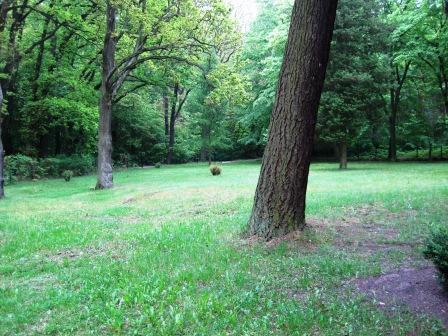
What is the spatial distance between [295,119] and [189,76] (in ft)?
68.7

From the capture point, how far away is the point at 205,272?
19.7 feet

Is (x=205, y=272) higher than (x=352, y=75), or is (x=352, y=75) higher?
(x=352, y=75)

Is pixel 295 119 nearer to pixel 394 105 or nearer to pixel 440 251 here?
pixel 440 251

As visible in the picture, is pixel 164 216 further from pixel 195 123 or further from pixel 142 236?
pixel 195 123

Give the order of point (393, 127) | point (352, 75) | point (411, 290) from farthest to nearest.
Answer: point (393, 127)
point (352, 75)
point (411, 290)

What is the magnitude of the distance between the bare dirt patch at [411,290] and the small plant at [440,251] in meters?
0.26

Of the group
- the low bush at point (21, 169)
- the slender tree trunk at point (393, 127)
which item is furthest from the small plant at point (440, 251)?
the slender tree trunk at point (393, 127)

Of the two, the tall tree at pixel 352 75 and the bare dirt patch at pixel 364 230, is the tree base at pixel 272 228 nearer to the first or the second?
the bare dirt patch at pixel 364 230

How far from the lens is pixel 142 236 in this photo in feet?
28.5

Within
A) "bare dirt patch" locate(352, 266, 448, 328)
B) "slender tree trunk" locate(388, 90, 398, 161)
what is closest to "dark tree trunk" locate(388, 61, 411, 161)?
"slender tree trunk" locate(388, 90, 398, 161)

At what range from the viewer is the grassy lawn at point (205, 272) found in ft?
14.8

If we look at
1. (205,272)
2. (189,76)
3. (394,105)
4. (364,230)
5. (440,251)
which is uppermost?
(189,76)

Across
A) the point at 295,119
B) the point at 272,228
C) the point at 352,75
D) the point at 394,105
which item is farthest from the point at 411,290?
the point at 394,105

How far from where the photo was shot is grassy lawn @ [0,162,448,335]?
4520 millimetres
